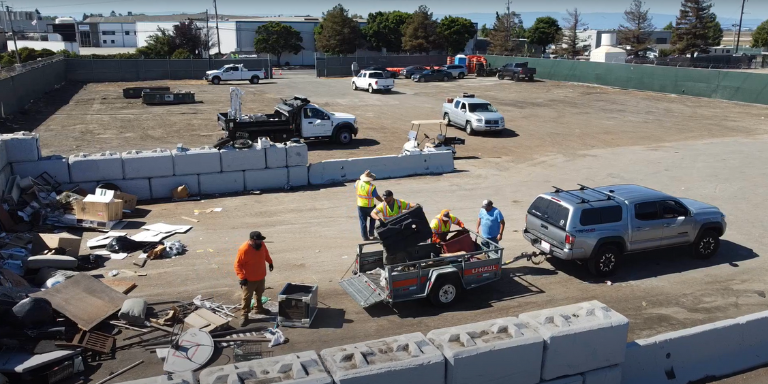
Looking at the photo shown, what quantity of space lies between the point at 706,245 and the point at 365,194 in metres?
7.29

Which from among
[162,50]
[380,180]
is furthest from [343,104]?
[162,50]

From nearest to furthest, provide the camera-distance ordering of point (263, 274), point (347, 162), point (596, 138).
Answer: point (263, 274)
point (347, 162)
point (596, 138)

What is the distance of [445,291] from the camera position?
1023cm

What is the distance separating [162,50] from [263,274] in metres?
65.3

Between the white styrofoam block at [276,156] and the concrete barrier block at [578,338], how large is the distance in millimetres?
11951

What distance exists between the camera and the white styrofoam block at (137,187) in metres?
16.4

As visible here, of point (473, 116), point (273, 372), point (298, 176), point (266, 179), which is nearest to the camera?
point (273, 372)

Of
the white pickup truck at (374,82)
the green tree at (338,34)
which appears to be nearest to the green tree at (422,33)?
the green tree at (338,34)

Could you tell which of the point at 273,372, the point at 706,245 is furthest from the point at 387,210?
the point at 706,245

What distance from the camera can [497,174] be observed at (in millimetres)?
20234

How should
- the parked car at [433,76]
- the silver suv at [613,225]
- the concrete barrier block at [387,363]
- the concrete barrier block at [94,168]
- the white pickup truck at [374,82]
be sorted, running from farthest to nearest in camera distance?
1. the parked car at [433,76]
2. the white pickup truck at [374,82]
3. the concrete barrier block at [94,168]
4. the silver suv at [613,225]
5. the concrete barrier block at [387,363]

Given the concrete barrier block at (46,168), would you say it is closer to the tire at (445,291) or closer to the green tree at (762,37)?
the tire at (445,291)

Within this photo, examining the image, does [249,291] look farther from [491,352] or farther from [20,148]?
[20,148]

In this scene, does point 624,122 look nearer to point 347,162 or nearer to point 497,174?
point 497,174
